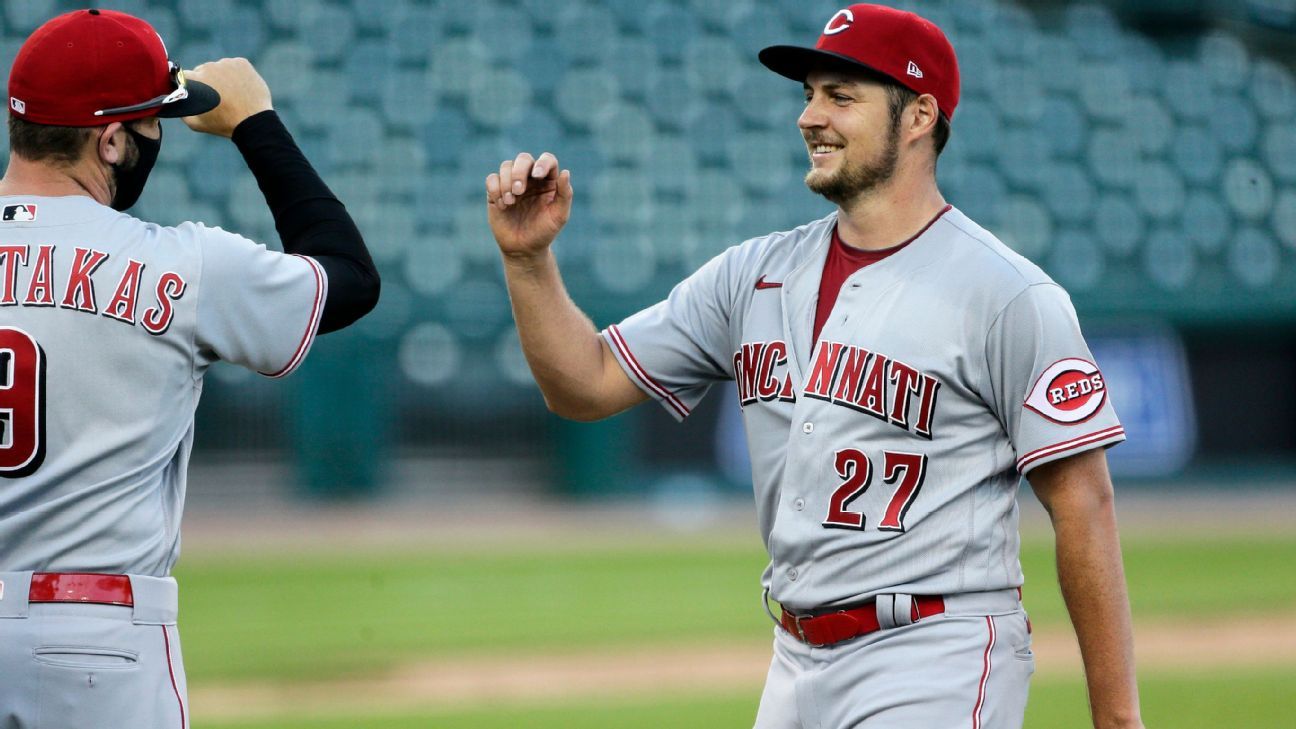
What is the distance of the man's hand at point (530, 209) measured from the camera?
2.93m

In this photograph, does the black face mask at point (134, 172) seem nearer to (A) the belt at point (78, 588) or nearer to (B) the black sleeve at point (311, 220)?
(B) the black sleeve at point (311, 220)

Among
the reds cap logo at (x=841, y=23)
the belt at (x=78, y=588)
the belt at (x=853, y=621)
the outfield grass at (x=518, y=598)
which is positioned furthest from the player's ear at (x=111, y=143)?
the outfield grass at (x=518, y=598)

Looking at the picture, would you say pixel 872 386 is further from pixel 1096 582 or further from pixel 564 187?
pixel 564 187

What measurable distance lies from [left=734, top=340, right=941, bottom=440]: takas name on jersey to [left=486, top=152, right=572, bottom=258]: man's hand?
1.90ft

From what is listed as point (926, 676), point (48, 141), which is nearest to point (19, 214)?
point (48, 141)

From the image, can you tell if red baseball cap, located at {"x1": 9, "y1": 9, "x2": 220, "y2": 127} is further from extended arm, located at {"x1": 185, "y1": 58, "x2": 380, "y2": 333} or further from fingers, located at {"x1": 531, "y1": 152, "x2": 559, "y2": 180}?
fingers, located at {"x1": 531, "y1": 152, "x2": 559, "y2": 180}

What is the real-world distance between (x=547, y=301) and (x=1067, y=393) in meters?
1.05

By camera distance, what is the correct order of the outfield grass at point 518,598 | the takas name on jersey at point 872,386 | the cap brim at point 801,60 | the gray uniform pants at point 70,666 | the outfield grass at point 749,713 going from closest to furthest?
the gray uniform pants at point 70,666 → the takas name on jersey at point 872,386 → the cap brim at point 801,60 → the outfield grass at point 749,713 → the outfield grass at point 518,598

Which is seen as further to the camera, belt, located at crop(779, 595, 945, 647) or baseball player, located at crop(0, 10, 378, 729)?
belt, located at crop(779, 595, 945, 647)

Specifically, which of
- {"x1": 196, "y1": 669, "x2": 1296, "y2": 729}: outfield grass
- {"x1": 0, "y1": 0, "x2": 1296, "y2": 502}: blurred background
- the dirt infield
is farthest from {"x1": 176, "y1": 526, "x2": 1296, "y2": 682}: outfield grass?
{"x1": 0, "y1": 0, "x2": 1296, "y2": 502}: blurred background

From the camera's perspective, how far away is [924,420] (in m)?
2.67

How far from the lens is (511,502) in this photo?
15.9m

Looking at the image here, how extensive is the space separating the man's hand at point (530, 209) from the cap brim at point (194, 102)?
58 centimetres

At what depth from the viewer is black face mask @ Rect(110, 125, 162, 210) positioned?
245 centimetres
